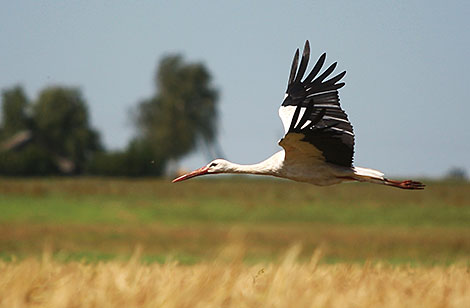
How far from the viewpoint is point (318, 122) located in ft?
24.1

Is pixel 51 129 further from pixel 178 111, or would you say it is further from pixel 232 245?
pixel 232 245

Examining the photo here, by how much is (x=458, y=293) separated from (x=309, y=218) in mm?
27133

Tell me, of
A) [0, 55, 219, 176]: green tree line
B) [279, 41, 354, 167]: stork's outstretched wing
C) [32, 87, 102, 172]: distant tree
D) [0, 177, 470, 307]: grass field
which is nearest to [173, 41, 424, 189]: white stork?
[279, 41, 354, 167]: stork's outstretched wing

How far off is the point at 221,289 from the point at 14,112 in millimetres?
65657

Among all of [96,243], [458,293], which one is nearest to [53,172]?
[96,243]

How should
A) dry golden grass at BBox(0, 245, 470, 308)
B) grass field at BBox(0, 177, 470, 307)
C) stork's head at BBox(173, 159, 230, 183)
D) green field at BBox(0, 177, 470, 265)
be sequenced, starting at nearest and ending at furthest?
dry golden grass at BBox(0, 245, 470, 308) < grass field at BBox(0, 177, 470, 307) < stork's head at BBox(173, 159, 230, 183) < green field at BBox(0, 177, 470, 265)

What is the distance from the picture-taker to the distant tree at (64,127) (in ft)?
214

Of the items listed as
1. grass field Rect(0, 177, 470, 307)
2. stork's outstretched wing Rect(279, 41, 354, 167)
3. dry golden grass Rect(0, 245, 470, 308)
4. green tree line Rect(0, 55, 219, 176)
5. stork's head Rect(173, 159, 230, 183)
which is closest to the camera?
dry golden grass Rect(0, 245, 470, 308)

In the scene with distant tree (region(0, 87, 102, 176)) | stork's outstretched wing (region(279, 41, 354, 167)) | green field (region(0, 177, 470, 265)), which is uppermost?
distant tree (region(0, 87, 102, 176))

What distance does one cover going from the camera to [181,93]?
65875mm

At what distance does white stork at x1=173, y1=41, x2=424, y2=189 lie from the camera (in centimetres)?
746

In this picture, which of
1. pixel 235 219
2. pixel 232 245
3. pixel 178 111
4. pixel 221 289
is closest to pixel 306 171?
pixel 232 245

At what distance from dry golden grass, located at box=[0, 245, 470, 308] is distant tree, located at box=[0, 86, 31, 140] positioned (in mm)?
63186

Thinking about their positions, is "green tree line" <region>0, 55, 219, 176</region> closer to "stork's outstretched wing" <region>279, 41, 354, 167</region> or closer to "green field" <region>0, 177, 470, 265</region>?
"green field" <region>0, 177, 470, 265</region>
